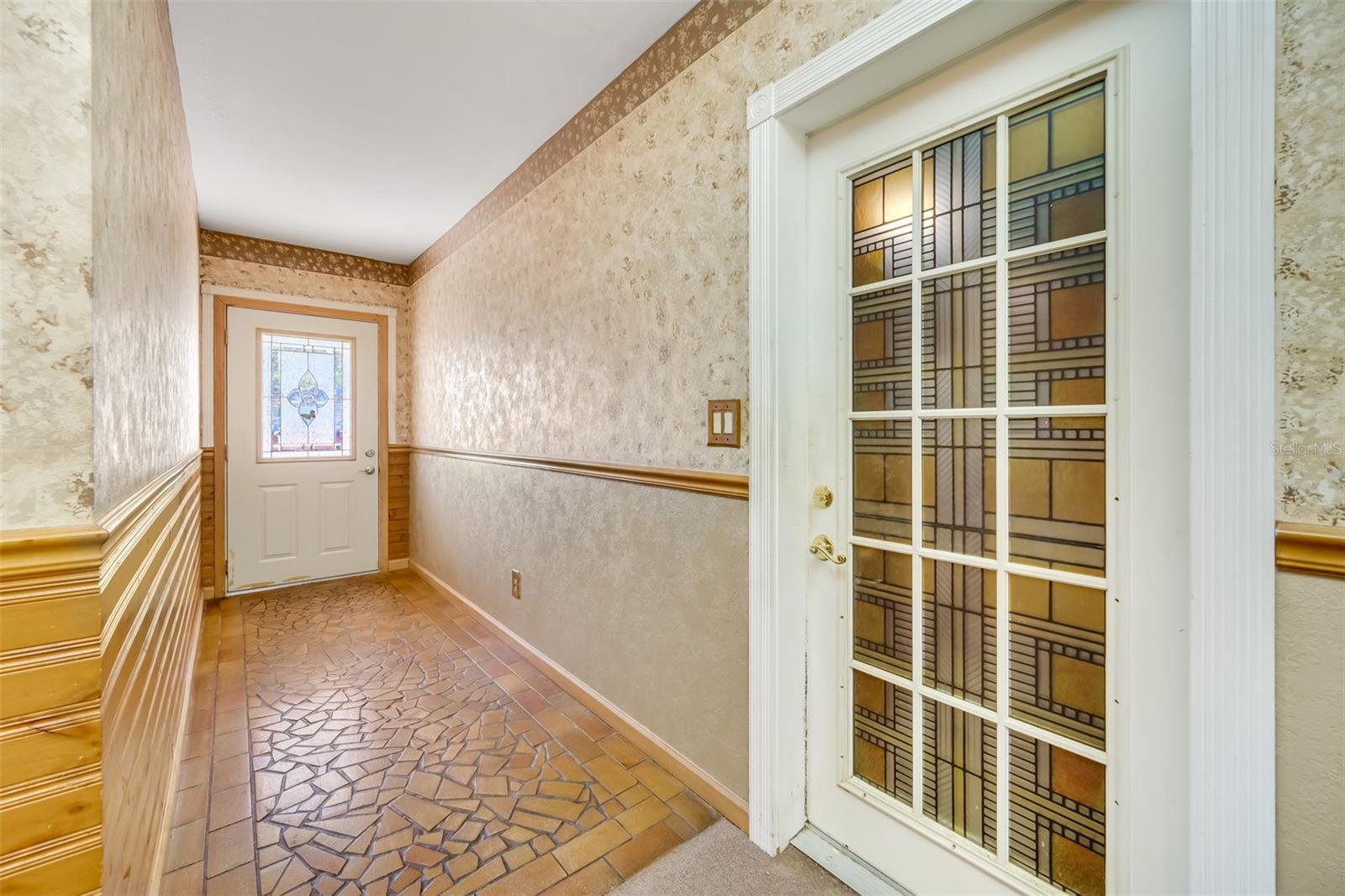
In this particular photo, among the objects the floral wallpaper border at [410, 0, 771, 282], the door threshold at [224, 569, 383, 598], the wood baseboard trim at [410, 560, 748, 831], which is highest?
the floral wallpaper border at [410, 0, 771, 282]

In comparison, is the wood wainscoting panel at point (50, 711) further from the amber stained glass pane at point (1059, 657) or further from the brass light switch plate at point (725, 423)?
the amber stained glass pane at point (1059, 657)

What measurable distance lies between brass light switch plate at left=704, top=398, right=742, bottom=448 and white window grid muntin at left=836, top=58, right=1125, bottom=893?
294mm

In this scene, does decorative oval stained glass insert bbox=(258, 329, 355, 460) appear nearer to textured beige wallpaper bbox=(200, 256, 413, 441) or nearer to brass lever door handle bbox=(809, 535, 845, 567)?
textured beige wallpaper bbox=(200, 256, 413, 441)

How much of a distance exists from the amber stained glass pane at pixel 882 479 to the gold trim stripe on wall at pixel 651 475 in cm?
32

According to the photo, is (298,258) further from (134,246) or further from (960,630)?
(960,630)

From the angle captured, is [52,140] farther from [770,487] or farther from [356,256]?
A: [356,256]

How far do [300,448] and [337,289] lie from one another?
123cm

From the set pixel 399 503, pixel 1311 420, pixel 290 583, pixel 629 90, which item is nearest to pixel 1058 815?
pixel 1311 420

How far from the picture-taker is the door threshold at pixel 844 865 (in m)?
1.41

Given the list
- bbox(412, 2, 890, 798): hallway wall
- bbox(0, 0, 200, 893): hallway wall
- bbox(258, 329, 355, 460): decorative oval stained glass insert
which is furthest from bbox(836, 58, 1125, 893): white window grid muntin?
bbox(258, 329, 355, 460): decorative oval stained glass insert

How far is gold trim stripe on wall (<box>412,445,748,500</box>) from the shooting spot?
5.52 feet

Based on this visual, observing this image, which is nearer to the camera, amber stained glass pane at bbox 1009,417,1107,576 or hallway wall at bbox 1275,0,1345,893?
hallway wall at bbox 1275,0,1345,893

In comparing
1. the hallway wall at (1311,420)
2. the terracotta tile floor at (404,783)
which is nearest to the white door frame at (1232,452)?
the hallway wall at (1311,420)

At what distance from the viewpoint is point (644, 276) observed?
2002mm
